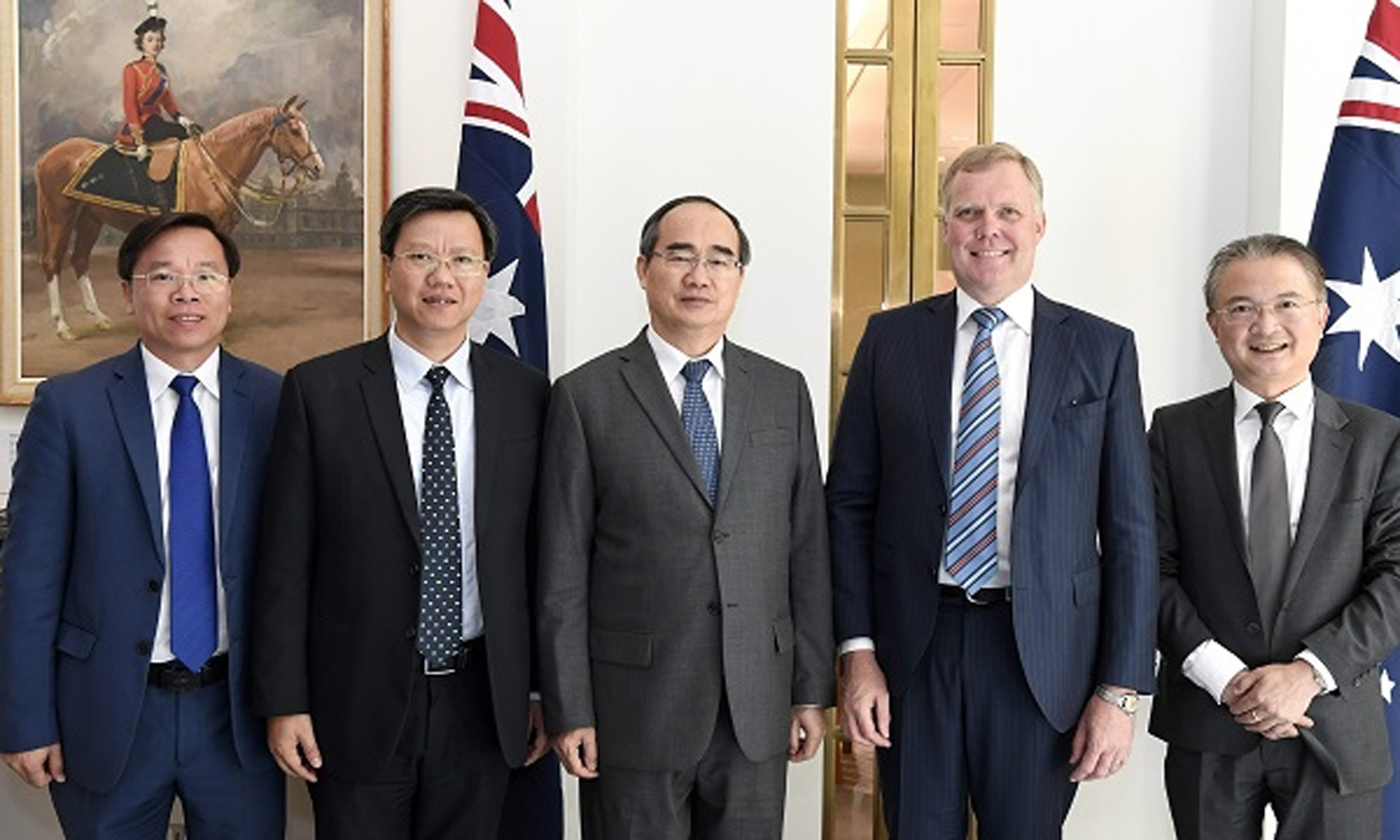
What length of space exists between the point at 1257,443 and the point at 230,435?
195cm

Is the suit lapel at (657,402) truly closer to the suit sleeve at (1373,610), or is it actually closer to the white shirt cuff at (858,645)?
the white shirt cuff at (858,645)

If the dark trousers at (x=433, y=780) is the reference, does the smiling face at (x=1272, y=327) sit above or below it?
above

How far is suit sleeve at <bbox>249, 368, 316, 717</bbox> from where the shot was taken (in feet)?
7.06

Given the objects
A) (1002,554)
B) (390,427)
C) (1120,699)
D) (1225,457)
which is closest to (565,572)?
(390,427)

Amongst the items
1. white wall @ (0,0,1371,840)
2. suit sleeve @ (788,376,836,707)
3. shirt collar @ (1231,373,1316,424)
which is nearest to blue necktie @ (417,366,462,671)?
suit sleeve @ (788,376,836,707)

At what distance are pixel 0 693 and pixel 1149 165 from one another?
3.06 m

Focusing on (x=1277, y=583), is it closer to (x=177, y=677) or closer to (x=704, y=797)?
(x=704, y=797)

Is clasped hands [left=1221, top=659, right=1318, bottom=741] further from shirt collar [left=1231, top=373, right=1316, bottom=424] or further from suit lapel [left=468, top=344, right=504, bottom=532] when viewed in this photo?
suit lapel [left=468, top=344, right=504, bottom=532]

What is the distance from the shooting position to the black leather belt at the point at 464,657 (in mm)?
2176

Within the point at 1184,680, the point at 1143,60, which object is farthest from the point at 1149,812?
the point at 1143,60

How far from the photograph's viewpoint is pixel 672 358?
2.27m

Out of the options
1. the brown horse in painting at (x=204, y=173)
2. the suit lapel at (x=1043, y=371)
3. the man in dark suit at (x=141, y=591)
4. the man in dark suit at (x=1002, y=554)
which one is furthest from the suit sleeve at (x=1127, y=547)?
the brown horse in painting at (x=204, y=173)

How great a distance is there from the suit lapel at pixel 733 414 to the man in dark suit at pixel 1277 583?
837 millimetres

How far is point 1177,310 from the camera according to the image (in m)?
3.39
